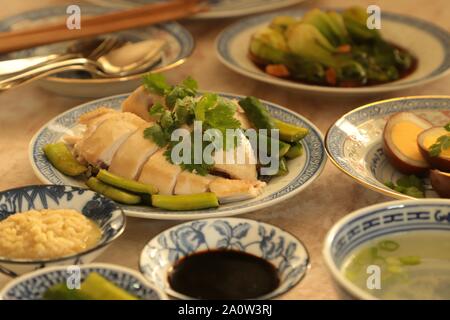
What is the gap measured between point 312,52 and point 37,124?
0.87 m

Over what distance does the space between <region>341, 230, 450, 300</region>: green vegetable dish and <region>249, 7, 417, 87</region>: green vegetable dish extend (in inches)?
41.8

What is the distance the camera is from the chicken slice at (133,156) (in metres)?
1.93

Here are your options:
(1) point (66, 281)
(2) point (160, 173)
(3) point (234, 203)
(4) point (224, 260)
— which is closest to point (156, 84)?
(2) point (160, 173)

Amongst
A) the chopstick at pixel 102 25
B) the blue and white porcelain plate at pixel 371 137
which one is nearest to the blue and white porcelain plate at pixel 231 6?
the chopstick at pixel 102 25

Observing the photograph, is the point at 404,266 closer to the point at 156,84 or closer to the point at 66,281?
the point at 66,281

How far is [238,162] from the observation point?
1924 mm

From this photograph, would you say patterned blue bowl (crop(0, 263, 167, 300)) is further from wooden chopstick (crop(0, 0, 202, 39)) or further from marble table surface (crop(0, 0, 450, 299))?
wooden chopstick (crop(0, 0, 202, 39))

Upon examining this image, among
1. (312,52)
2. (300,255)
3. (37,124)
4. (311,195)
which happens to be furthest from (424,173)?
(37,124)

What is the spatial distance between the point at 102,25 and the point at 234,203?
1.16 m

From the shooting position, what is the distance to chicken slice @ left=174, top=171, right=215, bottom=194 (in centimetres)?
188

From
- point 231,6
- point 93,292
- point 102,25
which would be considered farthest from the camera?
point 231,6

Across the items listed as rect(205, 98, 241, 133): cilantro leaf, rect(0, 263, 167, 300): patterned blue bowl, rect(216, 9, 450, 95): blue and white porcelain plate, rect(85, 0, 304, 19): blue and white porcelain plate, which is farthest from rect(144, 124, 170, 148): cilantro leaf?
rect(85, 0, 304, 19): blue and white porcelain plate

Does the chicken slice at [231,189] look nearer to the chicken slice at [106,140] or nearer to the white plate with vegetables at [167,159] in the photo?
the white plate with vegetables at [167,159]
